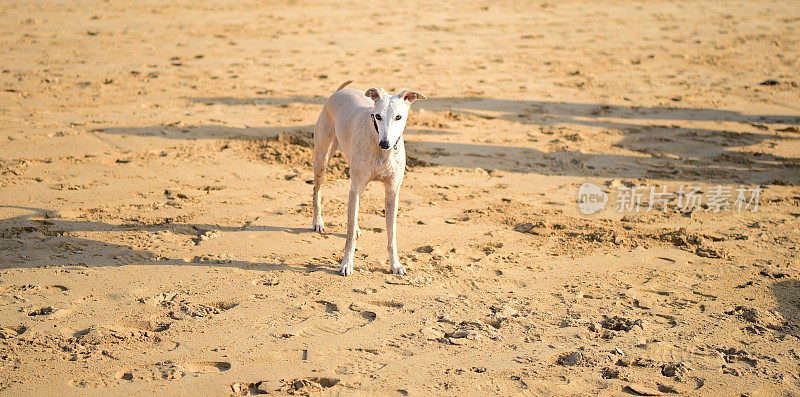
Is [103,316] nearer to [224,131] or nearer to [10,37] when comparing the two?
[224,131]

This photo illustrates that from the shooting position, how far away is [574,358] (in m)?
3.99

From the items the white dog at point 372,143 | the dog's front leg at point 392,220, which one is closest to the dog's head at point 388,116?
the white dog at point 372,143

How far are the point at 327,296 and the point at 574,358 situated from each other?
1704mm

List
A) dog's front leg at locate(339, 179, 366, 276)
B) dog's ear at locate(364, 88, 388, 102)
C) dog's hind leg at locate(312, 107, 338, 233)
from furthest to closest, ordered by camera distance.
Result: 1. dog's hind leg at locate(312, 107, 338, 233)
2. dog's front leg at locate(339, 179, 366, 276)
3. dog's ear at locate(364, 88, 388, 102)

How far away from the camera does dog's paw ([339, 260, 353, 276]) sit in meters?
4.94

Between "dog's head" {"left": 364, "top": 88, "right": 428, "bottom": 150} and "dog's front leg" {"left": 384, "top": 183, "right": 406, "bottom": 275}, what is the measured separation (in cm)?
53

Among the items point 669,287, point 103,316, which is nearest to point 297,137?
point 103,316

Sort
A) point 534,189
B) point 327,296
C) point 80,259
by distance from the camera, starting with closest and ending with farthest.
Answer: point 327,296, point 80,259, point 534,189

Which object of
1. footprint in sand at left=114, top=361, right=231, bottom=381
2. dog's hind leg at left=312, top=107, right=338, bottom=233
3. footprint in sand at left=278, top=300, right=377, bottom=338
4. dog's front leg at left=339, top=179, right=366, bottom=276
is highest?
dog's hind leg at left=312, top=107, right=338, bottom=233

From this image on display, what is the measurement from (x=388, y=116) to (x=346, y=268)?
1265 mm

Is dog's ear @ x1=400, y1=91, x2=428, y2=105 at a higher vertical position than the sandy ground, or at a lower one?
higher

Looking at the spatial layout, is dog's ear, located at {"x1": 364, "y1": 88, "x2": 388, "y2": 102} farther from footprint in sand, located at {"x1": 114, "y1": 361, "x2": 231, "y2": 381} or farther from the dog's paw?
footprint in sand, located at {"x1": 114, "y1": 361, "x2": 231, "y2": 381}

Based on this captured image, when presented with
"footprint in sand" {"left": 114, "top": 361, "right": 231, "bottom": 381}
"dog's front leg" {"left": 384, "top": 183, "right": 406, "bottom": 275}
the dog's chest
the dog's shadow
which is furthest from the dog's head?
"footprint in sand" {"left": 114, "top": 361, "right": 231, "bottom": 381}

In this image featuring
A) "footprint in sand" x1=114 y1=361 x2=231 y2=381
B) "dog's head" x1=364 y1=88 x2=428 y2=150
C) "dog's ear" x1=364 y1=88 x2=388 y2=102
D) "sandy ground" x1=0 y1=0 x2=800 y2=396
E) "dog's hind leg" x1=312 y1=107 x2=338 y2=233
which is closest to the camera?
"footprint in sand" x1=114 y1=361 x2=231 y2=381
